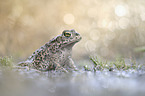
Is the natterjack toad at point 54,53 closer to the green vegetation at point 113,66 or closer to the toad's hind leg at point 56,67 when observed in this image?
the toad's hind leg at point 56,67

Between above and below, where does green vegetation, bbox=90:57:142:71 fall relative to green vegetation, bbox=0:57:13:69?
below

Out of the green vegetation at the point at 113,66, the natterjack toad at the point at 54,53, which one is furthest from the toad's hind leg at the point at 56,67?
the green vegetation at the point at 113,66

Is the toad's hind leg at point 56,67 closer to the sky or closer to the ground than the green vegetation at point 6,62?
closer to the ground

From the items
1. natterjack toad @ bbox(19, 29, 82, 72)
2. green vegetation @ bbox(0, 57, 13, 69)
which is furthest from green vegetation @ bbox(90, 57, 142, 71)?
green vegetation @ bbox(0, 57, 13, 69)

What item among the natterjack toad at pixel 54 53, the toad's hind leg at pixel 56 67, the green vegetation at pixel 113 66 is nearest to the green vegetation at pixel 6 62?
the natterjack toad at pixel 54 53

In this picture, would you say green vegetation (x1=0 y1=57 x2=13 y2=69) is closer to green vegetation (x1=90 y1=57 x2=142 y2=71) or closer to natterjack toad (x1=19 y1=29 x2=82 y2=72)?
natterjack toad (x1=19 y1=29 x2=82 y2=72)

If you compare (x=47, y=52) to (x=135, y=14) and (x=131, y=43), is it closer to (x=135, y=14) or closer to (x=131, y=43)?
(x=131, y=43)

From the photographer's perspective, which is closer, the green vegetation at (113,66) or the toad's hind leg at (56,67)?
the toad's hind leg at (56,67)

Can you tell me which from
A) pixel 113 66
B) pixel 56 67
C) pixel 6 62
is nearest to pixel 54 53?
pixel 56 67
